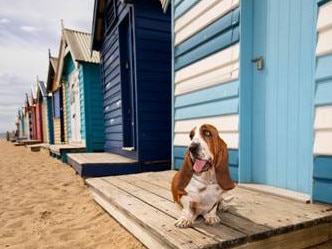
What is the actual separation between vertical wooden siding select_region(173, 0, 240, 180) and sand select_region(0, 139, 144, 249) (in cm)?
163

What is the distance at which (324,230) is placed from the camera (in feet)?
7.44

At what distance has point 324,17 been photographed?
243 centimetres

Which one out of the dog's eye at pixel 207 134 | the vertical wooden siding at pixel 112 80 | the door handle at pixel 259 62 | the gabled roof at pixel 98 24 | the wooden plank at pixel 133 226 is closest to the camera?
the dog's eye at pixel 207 134

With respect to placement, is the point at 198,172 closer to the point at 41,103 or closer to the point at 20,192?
the point at 20,192

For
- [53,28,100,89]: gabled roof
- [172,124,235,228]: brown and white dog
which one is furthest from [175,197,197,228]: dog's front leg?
[53,28,100,89]: gabled roof

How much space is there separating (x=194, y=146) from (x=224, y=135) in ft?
6.06

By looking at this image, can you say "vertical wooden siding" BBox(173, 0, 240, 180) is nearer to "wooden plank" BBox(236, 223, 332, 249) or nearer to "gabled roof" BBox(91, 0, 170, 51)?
"wooden plank" BBox(236, 223, 332, 249)

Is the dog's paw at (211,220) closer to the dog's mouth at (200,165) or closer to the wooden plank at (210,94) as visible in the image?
the dog's mouth at (200,165)

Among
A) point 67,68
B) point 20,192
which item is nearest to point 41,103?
point 67,68

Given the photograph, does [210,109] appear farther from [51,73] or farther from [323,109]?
[51,73]

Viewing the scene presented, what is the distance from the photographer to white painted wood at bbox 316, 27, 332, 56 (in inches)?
94.0

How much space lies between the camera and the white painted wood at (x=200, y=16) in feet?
12.1

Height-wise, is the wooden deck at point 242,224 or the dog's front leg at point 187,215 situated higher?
the dog's front leg at point 187,215

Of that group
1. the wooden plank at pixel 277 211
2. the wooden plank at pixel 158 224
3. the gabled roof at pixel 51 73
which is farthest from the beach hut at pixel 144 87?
the gabled roof at pixel 51 73
